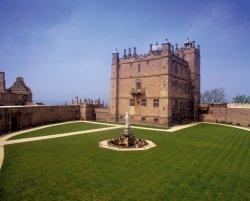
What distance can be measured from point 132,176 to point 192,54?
121 feet

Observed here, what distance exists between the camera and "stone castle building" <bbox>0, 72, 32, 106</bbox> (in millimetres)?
43031

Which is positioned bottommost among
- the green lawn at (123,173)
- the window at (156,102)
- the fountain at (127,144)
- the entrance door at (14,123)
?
the green lawn at (123,173)

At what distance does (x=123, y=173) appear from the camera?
546 inches

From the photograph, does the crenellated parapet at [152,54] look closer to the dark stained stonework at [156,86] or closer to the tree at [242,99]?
the dark stained stonework at [156,86]

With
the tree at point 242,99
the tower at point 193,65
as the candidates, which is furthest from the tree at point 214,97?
the tower at point 193,65

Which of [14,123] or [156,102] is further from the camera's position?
[156,102]

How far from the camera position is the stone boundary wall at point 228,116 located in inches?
1554

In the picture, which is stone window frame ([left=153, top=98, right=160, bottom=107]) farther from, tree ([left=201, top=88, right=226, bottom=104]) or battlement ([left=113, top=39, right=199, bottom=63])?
tree ([left=201, top=88, right=226, bottom=104])

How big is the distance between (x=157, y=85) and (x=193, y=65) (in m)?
12.0

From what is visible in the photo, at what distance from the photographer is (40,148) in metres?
19.8

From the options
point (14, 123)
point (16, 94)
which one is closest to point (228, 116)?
point (14, 123)

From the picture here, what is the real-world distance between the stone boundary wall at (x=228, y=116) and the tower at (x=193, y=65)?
108 inches

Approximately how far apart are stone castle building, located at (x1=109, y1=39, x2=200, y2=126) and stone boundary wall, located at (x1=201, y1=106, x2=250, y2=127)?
280 cm

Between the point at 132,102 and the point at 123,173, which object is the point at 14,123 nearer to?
the point at 132,102
